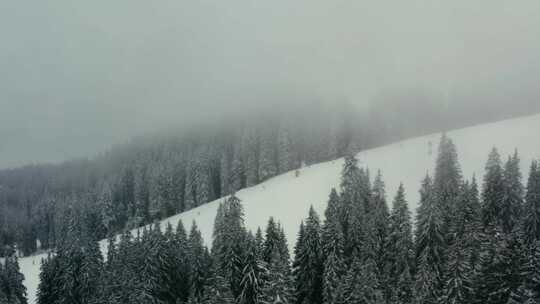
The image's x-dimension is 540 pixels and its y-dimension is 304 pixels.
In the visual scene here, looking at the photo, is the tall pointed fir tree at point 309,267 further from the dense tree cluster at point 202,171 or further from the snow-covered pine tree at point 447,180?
the dense tree cluster at point 202,171

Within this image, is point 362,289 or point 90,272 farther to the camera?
point 90,272

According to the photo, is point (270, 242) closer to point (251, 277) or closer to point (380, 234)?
point (251, 277)

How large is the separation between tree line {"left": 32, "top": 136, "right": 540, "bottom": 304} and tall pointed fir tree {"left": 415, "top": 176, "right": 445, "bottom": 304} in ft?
0.37

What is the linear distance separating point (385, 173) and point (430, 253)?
40.4 m

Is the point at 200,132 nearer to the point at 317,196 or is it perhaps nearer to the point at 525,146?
the point at 317,196

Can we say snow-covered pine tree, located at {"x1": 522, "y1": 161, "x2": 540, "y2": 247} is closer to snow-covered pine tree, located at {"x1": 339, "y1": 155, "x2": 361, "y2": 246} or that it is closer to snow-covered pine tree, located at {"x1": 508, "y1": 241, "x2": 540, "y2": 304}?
snow-covered pine tree, located at {"x1": 508, "y1": 241, "x2": 540, "y2": 304}

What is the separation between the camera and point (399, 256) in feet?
158

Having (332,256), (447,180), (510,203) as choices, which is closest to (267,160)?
(447,180)

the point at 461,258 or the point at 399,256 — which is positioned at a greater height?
the point at 461,258

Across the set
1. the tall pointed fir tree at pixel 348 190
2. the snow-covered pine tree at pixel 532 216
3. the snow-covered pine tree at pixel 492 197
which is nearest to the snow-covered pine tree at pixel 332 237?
the tall pointed fir tree at pixel 348 190

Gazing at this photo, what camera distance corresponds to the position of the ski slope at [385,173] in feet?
261

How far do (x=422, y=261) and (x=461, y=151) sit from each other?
2020 inches

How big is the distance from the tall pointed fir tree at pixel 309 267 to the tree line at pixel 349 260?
0.37 ft

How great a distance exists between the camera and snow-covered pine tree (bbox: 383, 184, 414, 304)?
4231 cm
